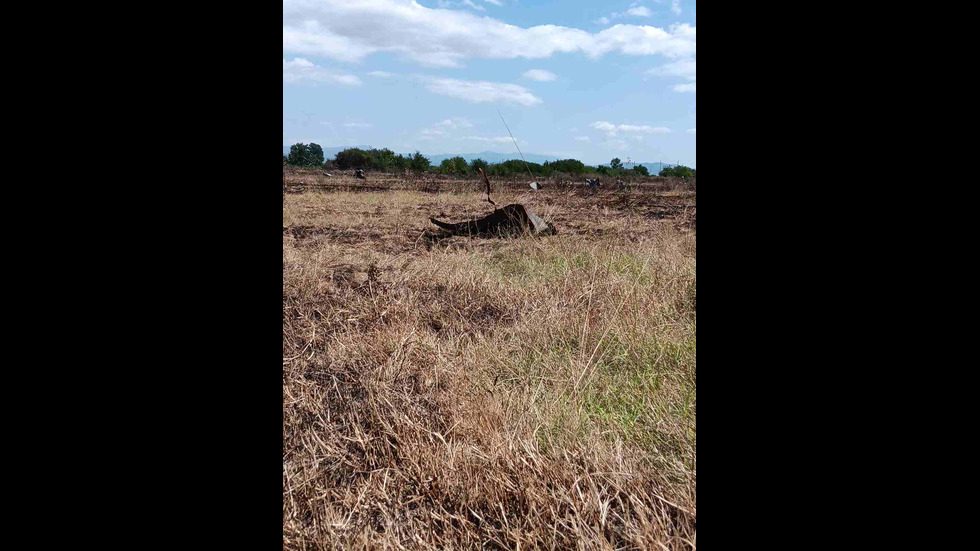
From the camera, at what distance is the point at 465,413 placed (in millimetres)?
1726

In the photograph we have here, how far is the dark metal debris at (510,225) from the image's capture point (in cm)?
562

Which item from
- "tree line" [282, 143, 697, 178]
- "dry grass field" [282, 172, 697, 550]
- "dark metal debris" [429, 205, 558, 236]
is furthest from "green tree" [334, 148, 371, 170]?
"dry grass field" [282, 172, 697, 550]

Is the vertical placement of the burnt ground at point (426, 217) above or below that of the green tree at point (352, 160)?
below

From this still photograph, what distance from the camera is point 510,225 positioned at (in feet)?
18.9

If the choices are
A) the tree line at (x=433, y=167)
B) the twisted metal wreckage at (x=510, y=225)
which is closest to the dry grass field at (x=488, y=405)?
the twisted metal wreckage at (x=510, y=225)

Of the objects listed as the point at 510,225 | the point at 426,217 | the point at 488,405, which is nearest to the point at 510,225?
the point at 510,225

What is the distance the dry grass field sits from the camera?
126cm

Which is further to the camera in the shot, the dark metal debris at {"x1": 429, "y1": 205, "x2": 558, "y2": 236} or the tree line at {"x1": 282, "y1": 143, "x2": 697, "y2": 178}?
the tree line at {"x1": 282, "y1": 143, "x2": 697, "y2": 178}

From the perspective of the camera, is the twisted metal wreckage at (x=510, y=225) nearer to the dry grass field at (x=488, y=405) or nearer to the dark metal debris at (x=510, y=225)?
the dark metal debris at (x=510, y=225)

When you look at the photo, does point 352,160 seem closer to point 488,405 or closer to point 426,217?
point 426,217

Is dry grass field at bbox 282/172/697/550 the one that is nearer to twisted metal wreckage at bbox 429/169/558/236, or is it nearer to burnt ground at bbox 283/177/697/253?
twisted metal wreckage at bbox 429/169/558/236

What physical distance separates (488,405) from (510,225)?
4.13 meters
